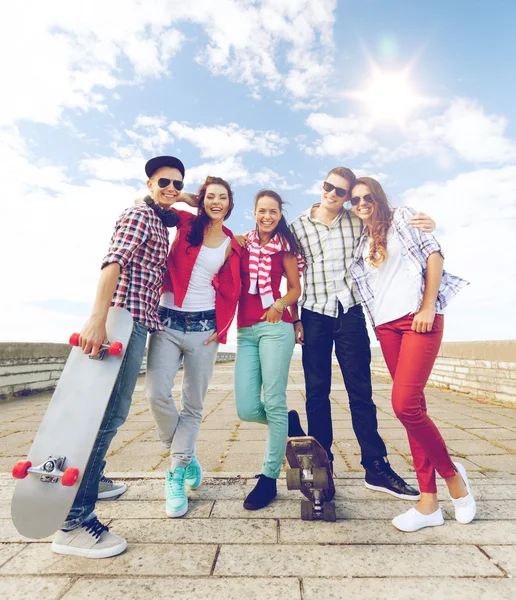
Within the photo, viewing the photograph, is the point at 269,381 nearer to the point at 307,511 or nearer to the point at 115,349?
the point at 307,511

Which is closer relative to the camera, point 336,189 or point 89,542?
point 89,542

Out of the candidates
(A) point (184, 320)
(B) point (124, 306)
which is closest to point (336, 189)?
(A) point (184, 320)

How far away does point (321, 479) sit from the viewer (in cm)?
226

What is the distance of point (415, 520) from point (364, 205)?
1906 millimetres

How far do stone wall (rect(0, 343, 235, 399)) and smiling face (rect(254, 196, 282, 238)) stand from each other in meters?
6.52

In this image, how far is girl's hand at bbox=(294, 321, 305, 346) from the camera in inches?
111

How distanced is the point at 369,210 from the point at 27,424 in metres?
5.08

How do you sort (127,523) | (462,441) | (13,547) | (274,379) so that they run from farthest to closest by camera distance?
(462,441), (274,379), (127,523), (13,547)

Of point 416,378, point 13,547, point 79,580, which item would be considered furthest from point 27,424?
point 416,378

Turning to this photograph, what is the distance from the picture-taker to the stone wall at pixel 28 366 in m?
7.26

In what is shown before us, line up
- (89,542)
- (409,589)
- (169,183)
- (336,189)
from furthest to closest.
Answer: (336,189), (169,183), (89,542), (409,589)

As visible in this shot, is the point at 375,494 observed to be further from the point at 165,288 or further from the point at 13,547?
the point at 13,547

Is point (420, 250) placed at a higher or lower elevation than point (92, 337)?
higher

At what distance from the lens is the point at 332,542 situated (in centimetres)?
202
